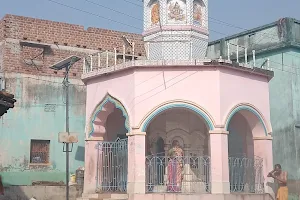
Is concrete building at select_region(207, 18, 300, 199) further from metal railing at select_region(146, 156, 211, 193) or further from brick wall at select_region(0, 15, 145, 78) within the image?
brick wall at select_region(0, 15, 145, 78)

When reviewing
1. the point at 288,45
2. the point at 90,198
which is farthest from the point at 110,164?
the point at 288,45

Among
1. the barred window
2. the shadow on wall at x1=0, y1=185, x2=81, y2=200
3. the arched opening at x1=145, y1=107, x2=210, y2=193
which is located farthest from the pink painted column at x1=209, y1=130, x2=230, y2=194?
the barred window

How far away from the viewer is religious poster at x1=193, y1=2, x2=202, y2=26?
544 inches

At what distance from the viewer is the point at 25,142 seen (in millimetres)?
15789

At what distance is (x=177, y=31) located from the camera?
13.5 m

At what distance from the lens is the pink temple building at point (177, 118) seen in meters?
12.6

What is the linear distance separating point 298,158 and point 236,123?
2.70 metres

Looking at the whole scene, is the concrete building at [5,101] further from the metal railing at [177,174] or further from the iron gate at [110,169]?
the iron gate at [110,169]

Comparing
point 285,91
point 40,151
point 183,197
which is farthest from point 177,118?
point 40,151

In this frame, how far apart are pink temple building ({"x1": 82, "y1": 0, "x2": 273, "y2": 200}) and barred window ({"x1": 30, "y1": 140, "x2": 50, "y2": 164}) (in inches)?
102

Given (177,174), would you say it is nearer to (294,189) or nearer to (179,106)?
(179,106)

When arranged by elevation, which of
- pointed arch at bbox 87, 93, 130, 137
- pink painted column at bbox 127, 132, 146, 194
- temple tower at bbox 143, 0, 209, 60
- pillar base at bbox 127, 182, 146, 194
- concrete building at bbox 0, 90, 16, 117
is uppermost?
temple tower at bbox 143, 0, 209, 60

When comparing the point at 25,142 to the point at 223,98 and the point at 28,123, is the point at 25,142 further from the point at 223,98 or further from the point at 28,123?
the point at 223,98

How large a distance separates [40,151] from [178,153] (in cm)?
547
